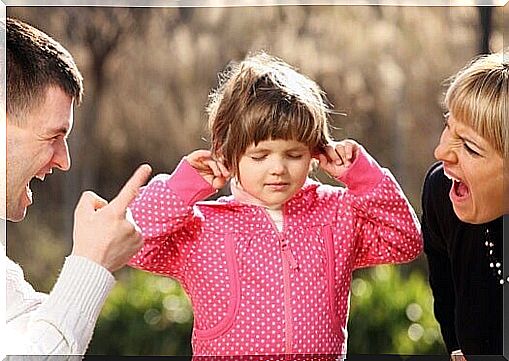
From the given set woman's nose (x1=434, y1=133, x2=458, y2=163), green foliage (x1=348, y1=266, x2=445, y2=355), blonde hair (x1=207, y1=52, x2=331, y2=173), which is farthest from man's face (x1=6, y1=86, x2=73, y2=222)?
green foliage (x1=348, y1=266, x2=445, y2=355)

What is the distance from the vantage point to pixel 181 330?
2.62m

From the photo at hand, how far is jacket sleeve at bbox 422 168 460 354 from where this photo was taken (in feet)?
6.75

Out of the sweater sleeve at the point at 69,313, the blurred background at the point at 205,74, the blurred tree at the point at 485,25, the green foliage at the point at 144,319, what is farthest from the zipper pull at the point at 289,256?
the green foliage at the point at 144,319

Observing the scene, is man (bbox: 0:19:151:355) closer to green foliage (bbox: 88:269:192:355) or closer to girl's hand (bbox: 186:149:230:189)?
girl's hand (bbox: 186:149:230:189)

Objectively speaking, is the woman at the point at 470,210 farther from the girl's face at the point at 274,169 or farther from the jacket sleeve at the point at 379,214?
the girl's face at the point at 274,169

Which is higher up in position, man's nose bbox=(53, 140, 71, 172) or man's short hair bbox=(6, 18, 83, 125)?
man's short hair bbox=(6, 18, 83, 125)

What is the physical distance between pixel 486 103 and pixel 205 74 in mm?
574

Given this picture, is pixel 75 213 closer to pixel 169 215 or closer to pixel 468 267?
pixel 169 215

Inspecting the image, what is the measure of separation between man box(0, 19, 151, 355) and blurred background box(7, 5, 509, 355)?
0.29 metres

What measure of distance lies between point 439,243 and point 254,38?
0.54 m

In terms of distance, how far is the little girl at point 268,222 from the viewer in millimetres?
1874

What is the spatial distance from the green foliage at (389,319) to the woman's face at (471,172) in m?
0.66

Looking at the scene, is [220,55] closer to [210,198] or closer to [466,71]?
[210,198]

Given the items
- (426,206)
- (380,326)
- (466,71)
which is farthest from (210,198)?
(380,326)
